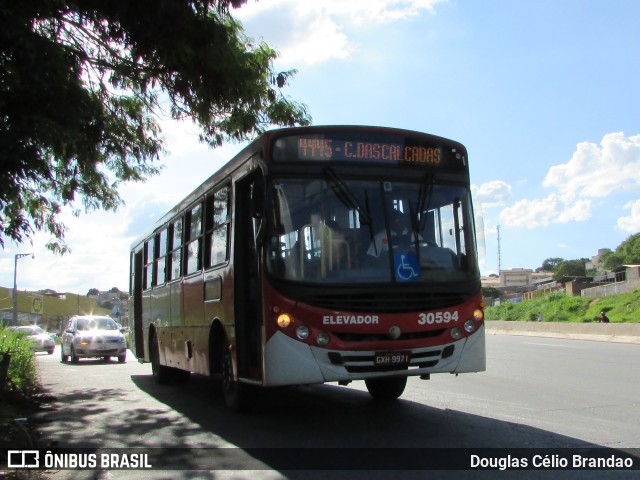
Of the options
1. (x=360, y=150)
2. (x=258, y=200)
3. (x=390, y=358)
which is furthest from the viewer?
(x=360, y=150)

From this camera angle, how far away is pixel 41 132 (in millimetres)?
7656

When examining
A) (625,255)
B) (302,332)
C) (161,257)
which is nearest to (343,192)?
(302,332)

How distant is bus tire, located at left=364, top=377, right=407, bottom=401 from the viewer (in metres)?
9.45

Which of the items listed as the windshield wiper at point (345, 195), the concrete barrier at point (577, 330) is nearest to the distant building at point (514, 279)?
the concrete barrier at point (577, 330)

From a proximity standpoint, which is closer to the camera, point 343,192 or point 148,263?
point 343,192

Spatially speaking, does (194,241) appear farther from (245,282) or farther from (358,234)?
(358,234)

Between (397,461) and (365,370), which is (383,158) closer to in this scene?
(365,370)

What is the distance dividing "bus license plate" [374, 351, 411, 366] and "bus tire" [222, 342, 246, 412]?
212 cm

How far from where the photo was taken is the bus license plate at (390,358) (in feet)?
23.4

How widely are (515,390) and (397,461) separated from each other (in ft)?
18.2

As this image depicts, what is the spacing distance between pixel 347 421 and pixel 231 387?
1.64m

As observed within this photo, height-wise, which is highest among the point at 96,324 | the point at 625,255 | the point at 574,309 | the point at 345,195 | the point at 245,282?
the point at 625,255

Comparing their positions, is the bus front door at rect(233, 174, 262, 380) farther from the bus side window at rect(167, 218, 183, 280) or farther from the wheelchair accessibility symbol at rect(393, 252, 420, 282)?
the bus side window at rect(167, 218, 183, 280)

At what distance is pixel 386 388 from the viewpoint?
31.5ft
